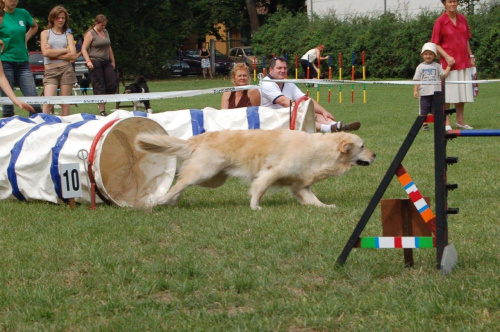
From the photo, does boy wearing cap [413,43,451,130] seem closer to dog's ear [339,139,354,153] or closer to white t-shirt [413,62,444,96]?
white t-shirt [413,62,444,96]

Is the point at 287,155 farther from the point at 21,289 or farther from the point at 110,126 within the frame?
the point at 21,289

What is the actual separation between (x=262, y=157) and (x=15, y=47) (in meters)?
4.59

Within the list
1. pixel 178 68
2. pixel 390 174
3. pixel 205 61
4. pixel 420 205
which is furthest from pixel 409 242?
pixel 178 68

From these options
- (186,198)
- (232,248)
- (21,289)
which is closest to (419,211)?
(232,248)

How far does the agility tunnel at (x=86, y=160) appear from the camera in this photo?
22.0ft

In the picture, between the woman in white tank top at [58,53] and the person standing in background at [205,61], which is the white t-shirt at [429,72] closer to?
the woman in white tank top at [58,53]

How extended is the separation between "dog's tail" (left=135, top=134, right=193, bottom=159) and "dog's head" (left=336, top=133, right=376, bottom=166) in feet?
4.55

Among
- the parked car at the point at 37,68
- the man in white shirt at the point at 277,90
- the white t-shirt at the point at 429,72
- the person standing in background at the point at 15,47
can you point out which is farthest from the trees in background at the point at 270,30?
the person standing in background at the point at 15,47

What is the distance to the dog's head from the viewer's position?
21.9 feet

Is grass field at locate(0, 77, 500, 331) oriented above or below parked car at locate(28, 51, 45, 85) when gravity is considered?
below

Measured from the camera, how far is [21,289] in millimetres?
4117

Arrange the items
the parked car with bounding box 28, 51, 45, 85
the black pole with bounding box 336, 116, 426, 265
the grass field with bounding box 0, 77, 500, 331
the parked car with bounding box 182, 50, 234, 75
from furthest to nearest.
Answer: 1. the parked car with bounding box 182, 50, 234, 75
2. the parked car with bounding box 28, 51, 45, 85
3. the black pole with bounding box 336, 116, 426, 265
4. the grass field with bounding box 0, 77, 500, 331

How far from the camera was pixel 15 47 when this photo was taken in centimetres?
958

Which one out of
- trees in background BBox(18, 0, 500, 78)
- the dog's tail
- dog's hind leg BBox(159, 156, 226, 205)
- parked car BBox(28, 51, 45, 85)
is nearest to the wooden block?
dog's hind leg BBox(159, 156, 226, 205)
